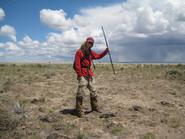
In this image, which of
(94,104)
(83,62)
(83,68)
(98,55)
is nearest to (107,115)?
(94,104)

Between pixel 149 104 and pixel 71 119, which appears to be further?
pixel 149 104

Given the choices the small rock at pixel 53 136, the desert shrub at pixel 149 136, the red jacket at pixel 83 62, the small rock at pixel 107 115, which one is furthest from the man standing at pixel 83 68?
the desert shrub at pixel 149 136

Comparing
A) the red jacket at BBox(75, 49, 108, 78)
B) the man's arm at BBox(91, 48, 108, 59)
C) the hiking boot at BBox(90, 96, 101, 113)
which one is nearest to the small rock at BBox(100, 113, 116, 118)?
the hiking boot at BBox(90, 96, 101, 113)

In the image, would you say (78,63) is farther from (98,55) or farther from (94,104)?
(94,104)

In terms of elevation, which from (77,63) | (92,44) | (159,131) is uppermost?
(92,44)

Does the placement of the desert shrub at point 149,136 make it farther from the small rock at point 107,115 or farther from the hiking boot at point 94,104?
the hiking boot at point 94,104

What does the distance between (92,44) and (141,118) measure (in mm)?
2738

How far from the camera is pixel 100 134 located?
21.1 ft

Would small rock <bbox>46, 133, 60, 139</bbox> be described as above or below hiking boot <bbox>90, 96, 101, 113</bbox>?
below

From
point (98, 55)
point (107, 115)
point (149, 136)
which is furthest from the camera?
point (98, 55)

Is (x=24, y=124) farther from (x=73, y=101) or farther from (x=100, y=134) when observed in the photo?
(x=73, y=101)

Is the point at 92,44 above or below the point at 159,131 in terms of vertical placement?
above

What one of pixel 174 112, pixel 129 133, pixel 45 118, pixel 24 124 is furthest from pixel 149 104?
pixel 24 124

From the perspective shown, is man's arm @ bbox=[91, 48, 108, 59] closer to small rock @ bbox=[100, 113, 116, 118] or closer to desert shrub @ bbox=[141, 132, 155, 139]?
small rock @ bbox=[100, 113, 116, 118]
